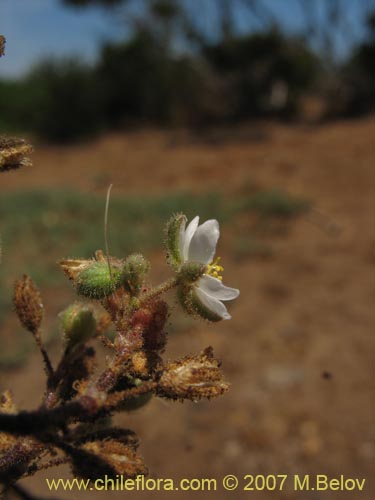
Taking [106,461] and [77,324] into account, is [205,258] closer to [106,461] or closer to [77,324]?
[77,324]

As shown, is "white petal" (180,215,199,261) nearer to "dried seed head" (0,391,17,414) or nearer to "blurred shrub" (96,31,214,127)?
"dried seed head" (0,391,17,414)

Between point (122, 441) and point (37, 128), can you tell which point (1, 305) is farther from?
point (37, 128)

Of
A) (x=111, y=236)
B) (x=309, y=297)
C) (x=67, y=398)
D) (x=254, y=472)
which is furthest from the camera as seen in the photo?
(x=111, y=236)

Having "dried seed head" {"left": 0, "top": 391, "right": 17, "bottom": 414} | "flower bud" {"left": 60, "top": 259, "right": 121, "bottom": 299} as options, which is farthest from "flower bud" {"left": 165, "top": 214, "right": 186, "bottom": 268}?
"dried seed head" {"left": 0, "top": 391, "right": 17, "bottom": 414}

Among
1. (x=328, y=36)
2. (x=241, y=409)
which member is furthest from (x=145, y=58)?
(x=241, y=409)

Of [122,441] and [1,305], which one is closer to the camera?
[122,441]

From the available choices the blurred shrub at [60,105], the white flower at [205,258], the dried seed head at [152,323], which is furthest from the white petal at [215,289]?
the blurred shrub at [60,105]
